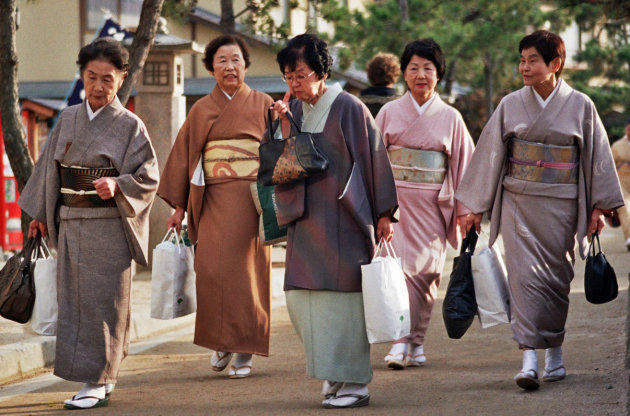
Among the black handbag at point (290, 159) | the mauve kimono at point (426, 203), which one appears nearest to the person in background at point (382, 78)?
the mauve kimono at point (426, 203)

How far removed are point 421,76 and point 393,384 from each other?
2.20 m

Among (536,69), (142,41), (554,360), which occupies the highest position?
(142,41)

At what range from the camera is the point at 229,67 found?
7.17 metres

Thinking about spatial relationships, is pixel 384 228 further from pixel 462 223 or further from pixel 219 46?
pixel 219 46

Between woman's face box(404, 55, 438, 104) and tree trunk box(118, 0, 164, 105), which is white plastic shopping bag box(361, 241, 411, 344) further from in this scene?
tree trunk box(118, 0, 164, 105)

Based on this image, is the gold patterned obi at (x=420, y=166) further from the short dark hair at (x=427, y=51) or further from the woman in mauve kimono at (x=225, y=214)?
the woman in mauve kimono at (x=225, y=214)

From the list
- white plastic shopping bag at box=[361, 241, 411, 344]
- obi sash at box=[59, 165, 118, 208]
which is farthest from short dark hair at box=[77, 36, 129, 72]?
white plastic shopping bag at box=[361, 241, 411, 344]

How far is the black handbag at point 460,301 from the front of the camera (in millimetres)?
6168

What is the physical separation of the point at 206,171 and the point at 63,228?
1330 mm

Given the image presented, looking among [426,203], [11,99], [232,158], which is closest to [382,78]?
[426,203]

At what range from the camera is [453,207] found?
24.3 ft

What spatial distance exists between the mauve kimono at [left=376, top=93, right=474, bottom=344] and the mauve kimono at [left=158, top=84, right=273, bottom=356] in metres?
0.98

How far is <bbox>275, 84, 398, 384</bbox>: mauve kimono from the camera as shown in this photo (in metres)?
5.68

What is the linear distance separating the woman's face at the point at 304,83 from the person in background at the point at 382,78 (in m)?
3.00
